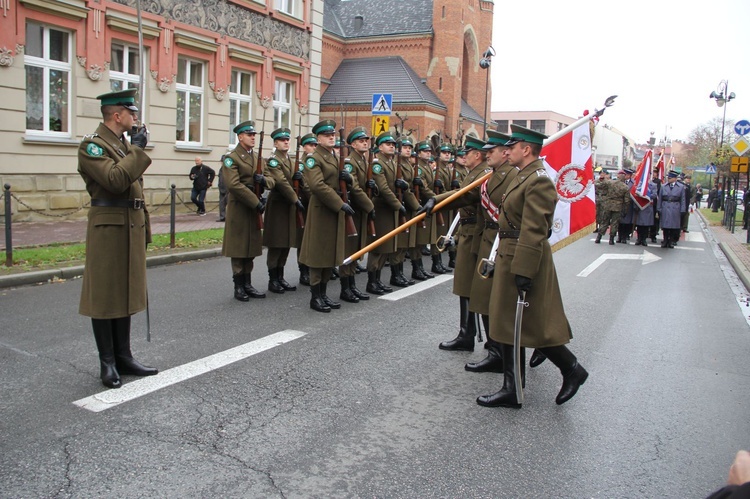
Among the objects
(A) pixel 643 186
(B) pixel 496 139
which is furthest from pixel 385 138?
(A) pixel 643 186

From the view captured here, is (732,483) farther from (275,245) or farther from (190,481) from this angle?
(275,245)

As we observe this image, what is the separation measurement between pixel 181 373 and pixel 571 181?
12.8 ft

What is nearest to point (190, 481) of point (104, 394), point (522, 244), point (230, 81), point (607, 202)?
point (104, 394)

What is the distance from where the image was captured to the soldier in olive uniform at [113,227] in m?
4.64

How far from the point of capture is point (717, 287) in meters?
11.4

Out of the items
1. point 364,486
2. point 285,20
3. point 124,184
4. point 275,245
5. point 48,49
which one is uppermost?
point 285,20

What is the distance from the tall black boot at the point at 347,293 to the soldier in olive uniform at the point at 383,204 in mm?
581

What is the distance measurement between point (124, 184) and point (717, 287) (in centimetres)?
1041

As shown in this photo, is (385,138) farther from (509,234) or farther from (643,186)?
(643,186)

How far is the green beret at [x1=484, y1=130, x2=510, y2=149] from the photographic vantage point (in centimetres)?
518

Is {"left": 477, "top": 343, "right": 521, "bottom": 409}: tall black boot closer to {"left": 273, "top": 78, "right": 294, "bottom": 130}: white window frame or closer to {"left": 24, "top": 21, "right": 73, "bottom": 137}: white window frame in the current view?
{"left": 24, "top": 21, "right": 73, "bottom": 137}: white window frame

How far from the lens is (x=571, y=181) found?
614 cm

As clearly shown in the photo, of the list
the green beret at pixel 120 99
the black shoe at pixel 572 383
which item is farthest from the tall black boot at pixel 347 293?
the green beret at pixel 120 99

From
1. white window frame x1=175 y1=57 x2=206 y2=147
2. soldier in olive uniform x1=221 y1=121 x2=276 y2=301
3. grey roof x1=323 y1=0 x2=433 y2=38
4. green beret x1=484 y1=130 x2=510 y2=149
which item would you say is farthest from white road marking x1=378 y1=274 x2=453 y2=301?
grey roof x1=323 y1=0 x2=433 y2=38
